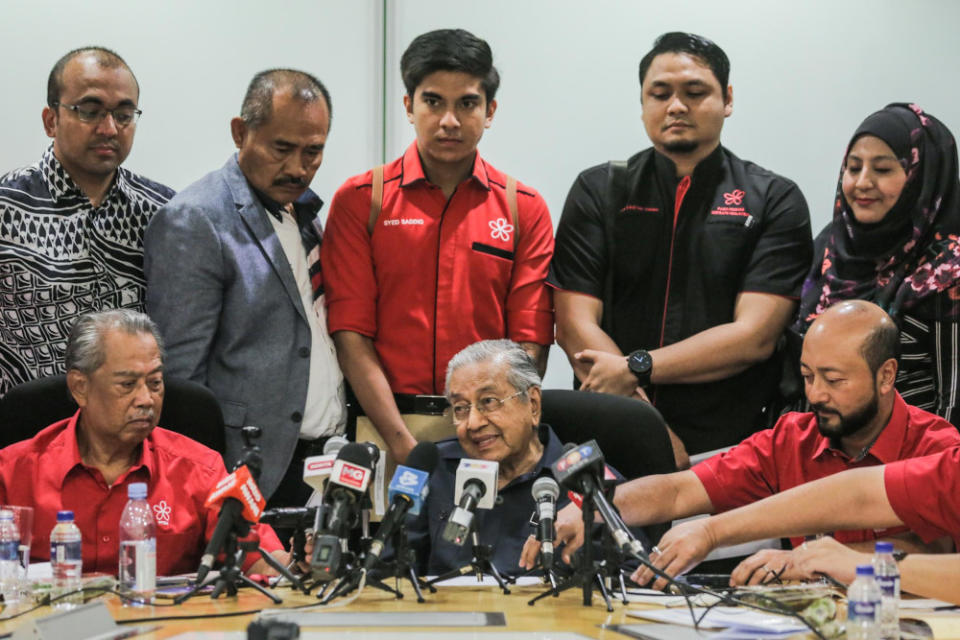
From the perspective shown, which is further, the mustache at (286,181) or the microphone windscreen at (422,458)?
the mustache at (286,181)

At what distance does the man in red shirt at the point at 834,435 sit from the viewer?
3057 mm

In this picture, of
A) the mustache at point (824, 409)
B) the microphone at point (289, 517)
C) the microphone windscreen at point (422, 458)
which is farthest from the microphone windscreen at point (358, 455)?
the mustache at point (824, 409)

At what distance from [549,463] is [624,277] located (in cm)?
83

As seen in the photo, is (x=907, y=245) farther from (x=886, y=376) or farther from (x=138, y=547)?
(x=138, y=547)

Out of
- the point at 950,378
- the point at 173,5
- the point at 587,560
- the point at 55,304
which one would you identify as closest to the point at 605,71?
the point at 173,5

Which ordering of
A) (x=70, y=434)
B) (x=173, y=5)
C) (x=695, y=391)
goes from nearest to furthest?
(x=70, y=434)
(x=695, y=391)
(x=173, y=5)

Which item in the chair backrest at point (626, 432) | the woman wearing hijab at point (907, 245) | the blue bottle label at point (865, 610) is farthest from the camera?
the woman wearing hijab at point (907, 245)

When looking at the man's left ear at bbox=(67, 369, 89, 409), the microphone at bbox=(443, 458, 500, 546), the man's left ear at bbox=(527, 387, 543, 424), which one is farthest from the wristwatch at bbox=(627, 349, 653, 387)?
the man's left ear at bbox=(67, 369, 89, 409)

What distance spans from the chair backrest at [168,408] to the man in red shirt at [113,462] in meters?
0.09

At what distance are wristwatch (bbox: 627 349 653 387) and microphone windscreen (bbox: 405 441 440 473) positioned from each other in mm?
1116

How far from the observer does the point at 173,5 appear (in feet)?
15.1

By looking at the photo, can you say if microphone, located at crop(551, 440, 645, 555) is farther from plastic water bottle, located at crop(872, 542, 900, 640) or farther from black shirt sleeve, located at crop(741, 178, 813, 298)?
black shirt sleeve, located at crop(741, 178, 813, 298)

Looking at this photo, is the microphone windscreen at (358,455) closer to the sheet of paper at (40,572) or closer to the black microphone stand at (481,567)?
the black microphone stand at (481,567)

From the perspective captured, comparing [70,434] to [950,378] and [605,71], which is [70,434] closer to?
[950,378]
